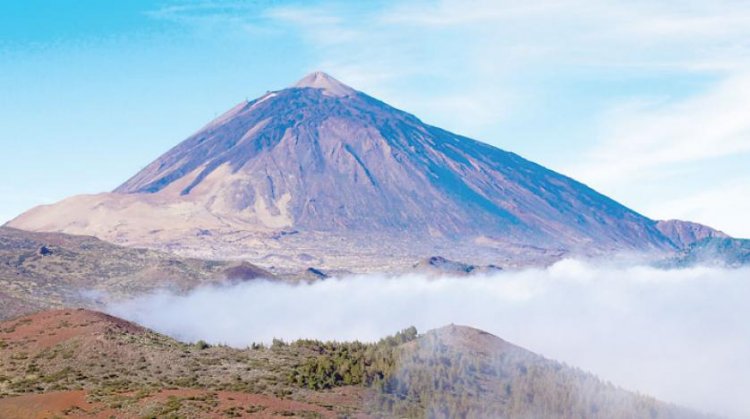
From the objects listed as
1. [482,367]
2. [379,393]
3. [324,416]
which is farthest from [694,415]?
[324,416]

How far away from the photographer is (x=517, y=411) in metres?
79.4

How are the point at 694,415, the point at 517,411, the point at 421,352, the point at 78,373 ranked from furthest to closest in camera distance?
the point at 694,415 < the point at 421,352 < the point at 517,411 < the point at 78,373

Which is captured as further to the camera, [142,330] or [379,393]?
[142,330]

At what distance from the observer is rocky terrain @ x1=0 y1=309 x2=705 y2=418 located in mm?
65375

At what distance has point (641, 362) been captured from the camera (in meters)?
174

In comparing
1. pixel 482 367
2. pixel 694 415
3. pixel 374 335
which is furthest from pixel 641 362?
pixel 482 367

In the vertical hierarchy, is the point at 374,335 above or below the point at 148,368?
above

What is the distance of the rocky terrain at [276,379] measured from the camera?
2574 inches

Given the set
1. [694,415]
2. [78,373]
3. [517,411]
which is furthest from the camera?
[694,415]

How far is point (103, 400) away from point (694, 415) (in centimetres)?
6167

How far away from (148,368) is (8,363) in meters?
10.5

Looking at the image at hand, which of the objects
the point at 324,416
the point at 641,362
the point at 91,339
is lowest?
the point at 324,416

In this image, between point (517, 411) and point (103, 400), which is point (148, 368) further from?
point (517, 411)

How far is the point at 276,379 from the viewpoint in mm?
74125
